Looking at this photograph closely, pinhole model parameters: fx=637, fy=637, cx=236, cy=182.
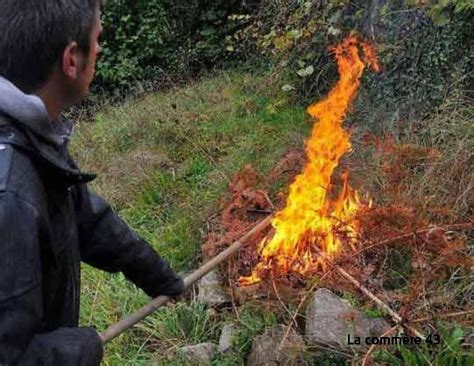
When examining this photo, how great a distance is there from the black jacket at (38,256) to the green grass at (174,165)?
5.24 ft

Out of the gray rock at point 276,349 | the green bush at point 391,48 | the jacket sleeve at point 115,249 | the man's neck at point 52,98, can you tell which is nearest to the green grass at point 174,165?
the gray rock at point 276,349

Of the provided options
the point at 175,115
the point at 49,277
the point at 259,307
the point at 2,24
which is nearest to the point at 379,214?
the point at 259,307

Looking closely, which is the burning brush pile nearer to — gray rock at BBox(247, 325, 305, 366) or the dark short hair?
gray rock at BBox(247, 325, 305, 366)

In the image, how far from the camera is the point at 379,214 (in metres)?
3.74

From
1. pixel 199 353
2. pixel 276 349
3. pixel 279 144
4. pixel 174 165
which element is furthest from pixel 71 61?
pixel 174 165

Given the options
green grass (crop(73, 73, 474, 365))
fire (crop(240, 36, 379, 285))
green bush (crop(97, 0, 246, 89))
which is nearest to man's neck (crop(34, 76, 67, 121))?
green grass (crop(73, 73, 474, 365))

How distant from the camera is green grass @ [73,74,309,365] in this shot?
3.79 m

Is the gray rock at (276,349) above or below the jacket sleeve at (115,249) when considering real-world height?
below

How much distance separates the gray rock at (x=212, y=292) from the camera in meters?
3.85

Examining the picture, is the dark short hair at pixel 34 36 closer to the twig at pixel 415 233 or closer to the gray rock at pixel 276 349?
the gray rock at pixel 276 349

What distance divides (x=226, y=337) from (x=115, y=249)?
1235 mm

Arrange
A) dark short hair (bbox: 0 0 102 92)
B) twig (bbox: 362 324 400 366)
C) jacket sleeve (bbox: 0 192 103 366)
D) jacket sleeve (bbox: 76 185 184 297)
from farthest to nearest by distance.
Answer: twig (bbox: 362 324 400 366), jacket sleeve (bbox: 76 185 184 297), dark short hair (bbox: 0 0 102 92), jacket sleeve (bbox: 0 192 103 366)

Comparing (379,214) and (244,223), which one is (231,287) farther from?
(379,214)

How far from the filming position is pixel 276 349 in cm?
323
